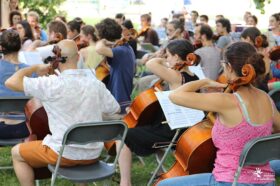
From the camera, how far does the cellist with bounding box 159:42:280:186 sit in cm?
246

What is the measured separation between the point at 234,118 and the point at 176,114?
74cm

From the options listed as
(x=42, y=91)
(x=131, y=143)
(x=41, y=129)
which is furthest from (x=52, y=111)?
(x=131, y=143)

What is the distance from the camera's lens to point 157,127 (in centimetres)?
369

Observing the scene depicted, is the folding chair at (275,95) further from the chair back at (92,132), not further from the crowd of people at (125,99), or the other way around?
the chair back at (92,132)

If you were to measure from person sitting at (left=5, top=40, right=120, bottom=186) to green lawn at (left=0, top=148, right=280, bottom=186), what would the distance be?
0.93 metres

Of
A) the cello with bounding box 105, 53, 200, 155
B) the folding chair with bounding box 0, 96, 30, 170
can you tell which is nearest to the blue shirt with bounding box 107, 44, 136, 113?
the cello with bounding box 105, 53, 200, 155

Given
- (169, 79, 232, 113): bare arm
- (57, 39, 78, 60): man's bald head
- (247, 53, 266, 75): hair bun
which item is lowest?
(169, 79, 232, 113): bare arm

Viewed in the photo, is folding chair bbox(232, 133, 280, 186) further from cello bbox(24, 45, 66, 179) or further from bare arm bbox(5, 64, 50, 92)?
cello bbox(24, 45, 66, 179)

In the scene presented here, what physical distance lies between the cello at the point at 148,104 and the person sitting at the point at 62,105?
0.59m

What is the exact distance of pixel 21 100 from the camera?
361 cm

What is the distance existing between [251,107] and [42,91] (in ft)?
3.94

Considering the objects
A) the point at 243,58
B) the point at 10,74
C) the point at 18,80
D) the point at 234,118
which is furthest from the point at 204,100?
the point at 10,74

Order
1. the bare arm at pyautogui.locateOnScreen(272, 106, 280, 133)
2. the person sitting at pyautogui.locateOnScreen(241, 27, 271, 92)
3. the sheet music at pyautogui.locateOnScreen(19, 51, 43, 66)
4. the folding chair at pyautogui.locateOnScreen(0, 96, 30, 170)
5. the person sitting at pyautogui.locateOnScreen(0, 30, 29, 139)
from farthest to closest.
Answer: the sheet music at pyautogui.locateOnScreen(19, 51, 43, 66) → the person sitting at pyautogui.locateOnScreen(241, 27, 271, 92) → the person sitting at pyautogui.locateOnScreen(0, 30, 29, 139) → the folding chair at pyautogui.locateOnScreen(0, 96, 30, 170) → the bare arm at pyautogui.locateOnScreen(272, 106, 280, 133)

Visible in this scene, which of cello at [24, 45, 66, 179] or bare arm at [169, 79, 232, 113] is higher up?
bare arm at [169, 79, 232, 113]
